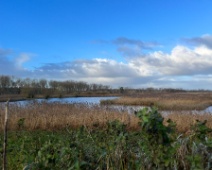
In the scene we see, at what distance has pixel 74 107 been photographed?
12.1 m

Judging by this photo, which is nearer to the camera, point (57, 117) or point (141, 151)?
point (141, 151)

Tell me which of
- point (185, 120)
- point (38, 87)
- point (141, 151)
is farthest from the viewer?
point (38, 87)

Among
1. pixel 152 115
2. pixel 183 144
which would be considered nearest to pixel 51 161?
pixel 152 115

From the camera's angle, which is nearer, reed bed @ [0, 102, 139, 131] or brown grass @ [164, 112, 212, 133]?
reed bed @ [0, 102, 139, 131]

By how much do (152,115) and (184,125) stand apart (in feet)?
26.8

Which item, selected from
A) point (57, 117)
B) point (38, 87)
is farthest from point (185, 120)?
point (38, 87)

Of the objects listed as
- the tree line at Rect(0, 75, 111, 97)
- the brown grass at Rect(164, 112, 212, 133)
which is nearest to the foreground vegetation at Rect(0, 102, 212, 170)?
the brown grass at Rect(164, 112, 212, 133)

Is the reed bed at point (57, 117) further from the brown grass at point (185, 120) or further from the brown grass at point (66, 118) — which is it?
the brown grass at point (185, 120)

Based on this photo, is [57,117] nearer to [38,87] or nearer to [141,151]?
[141,151]

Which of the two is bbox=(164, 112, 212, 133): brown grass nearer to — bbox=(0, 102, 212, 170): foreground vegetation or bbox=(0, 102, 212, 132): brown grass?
bbox=(0, 102, 212, 132): brown grass

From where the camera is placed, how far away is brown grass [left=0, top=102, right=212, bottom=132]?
30.9ft

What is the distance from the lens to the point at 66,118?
32.4 feet

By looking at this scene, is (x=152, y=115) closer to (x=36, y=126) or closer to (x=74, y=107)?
(x=36, y=126)

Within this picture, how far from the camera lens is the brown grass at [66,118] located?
941 cm
